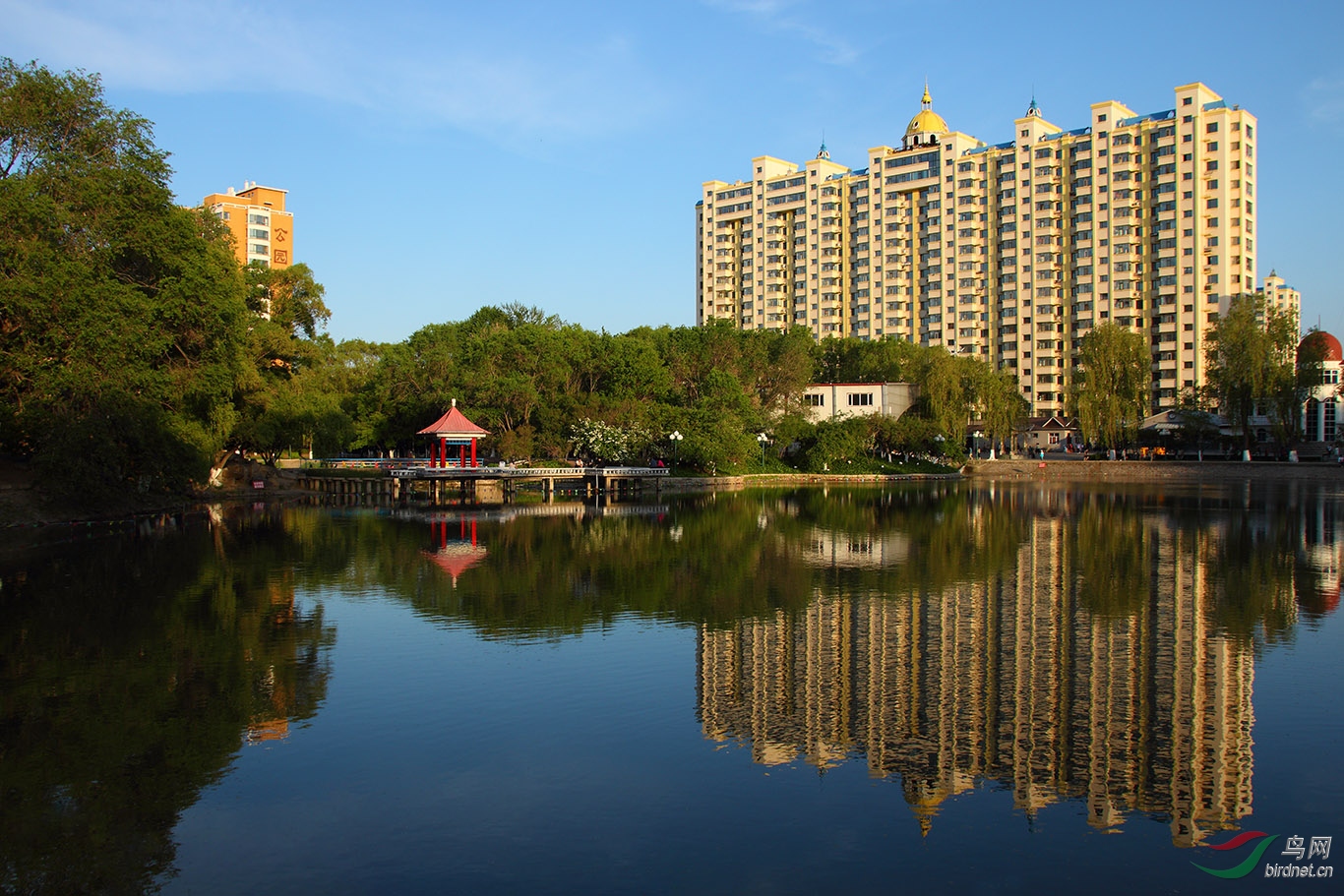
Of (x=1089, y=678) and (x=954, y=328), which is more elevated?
(x=954, y=328)

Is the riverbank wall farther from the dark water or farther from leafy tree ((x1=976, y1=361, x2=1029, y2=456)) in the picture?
the dark water

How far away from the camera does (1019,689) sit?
45.6 ft

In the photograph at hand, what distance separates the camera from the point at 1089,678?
14.4m

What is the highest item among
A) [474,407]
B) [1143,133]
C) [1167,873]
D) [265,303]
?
[1143,133]

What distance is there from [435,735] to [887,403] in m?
70.8

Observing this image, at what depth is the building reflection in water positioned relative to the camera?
35.1 feet

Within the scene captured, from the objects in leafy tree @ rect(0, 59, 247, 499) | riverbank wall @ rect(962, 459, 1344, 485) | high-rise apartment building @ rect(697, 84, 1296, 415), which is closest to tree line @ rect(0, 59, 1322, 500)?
leafy tree @ rect(0, 59, 247, 499)

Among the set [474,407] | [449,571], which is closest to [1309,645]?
[449,571]

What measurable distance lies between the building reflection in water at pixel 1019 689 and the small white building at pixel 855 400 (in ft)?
184

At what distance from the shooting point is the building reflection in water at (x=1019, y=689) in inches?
421

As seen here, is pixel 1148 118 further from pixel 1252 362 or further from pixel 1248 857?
pixel 1248 857

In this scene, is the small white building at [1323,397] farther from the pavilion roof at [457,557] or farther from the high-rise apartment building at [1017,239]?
the pavilion roof at [457,557]

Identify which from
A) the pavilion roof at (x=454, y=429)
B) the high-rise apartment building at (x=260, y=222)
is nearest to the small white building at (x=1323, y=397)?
the pavilion roof at (x=454, y=429)

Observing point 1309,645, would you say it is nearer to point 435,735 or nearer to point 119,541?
point 435,735
